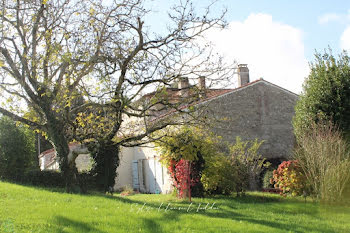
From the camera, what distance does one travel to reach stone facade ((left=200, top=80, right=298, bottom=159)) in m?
21.7

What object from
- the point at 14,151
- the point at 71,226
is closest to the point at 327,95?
the point at 71,226

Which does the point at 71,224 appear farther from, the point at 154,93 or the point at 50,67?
the point at 50,67

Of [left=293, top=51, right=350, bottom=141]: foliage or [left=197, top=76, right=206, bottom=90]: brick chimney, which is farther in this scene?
[left=293, top=51, right=350, bottom=141]: foliage

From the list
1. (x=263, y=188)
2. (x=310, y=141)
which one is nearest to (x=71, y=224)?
(x=310, y=141)

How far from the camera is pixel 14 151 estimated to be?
66.3ft

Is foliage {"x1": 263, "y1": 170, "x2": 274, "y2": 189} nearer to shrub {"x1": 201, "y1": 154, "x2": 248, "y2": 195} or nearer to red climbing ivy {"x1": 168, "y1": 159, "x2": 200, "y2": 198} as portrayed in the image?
shrub {"x1": 201, "y1": 154, "x2": 248, "y2": 195}

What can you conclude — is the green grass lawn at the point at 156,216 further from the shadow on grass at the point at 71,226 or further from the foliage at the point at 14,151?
the foliage at the point at 14,151

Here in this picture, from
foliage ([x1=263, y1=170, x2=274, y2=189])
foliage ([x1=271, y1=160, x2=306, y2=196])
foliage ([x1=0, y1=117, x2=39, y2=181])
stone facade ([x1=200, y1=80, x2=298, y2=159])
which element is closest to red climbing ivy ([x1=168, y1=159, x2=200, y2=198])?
foliage ([x1=271, y1=160, x2=306, y2=196])

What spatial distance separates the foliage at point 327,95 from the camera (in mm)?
16062

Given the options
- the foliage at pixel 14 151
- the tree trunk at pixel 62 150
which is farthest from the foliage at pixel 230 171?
the foliage at pixel 14 151

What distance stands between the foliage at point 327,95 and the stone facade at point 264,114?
4.65 m

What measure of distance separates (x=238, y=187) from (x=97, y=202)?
6.14 meters

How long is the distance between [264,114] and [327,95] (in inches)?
250

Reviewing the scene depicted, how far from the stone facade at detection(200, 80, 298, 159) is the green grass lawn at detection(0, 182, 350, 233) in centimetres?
915
